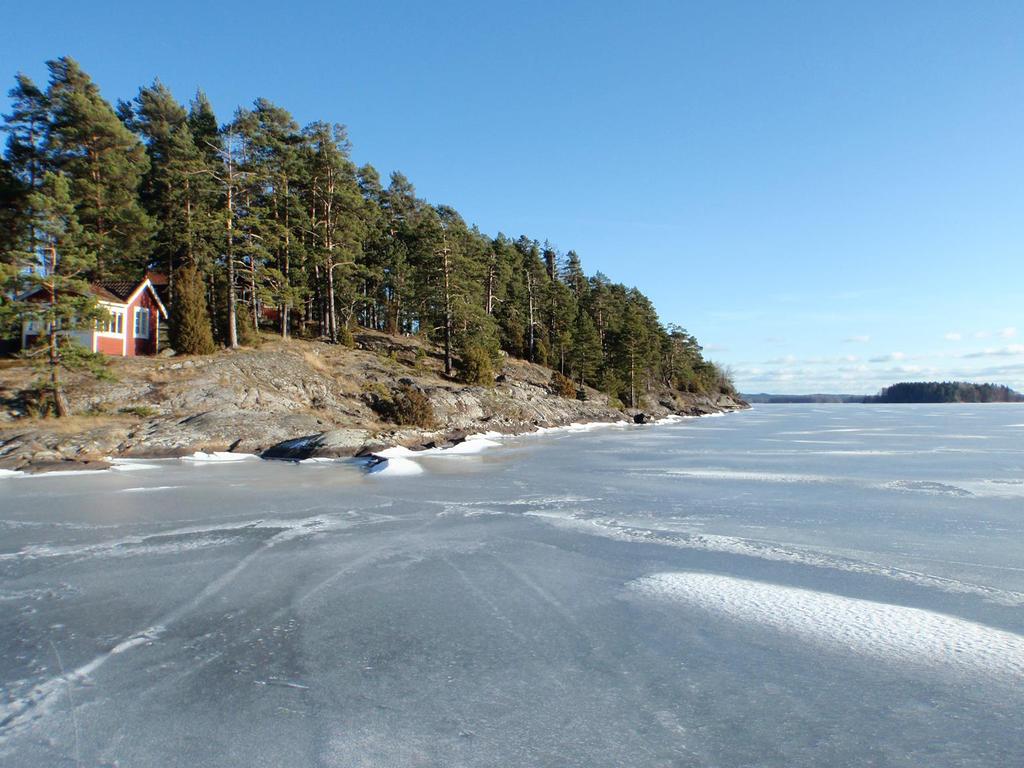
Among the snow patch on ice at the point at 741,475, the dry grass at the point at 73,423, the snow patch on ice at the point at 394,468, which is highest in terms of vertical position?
the dry grass at the point at 73,423

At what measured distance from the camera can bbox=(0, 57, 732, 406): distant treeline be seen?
28.5 metres

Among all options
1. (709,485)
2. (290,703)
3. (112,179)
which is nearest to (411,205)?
(112,179)

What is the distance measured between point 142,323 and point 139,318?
11.8 inches

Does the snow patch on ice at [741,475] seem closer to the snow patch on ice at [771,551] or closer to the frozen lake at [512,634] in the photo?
the frozen lake at [512,634]

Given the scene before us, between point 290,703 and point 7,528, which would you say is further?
point 7,528

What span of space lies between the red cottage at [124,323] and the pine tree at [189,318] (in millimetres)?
2017

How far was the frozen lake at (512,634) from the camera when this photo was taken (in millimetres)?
3434

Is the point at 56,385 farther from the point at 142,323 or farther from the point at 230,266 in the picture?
the point at 230,266

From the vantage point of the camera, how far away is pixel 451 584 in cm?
659

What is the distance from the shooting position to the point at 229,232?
101 feet

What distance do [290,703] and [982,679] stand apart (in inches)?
190

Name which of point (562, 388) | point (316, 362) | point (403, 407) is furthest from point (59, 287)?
point (562, 388)

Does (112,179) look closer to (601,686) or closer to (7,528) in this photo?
(7,528)

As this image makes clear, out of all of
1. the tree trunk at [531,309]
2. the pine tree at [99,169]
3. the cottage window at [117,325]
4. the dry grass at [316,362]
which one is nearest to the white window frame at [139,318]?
the cottage window at [117,325]
